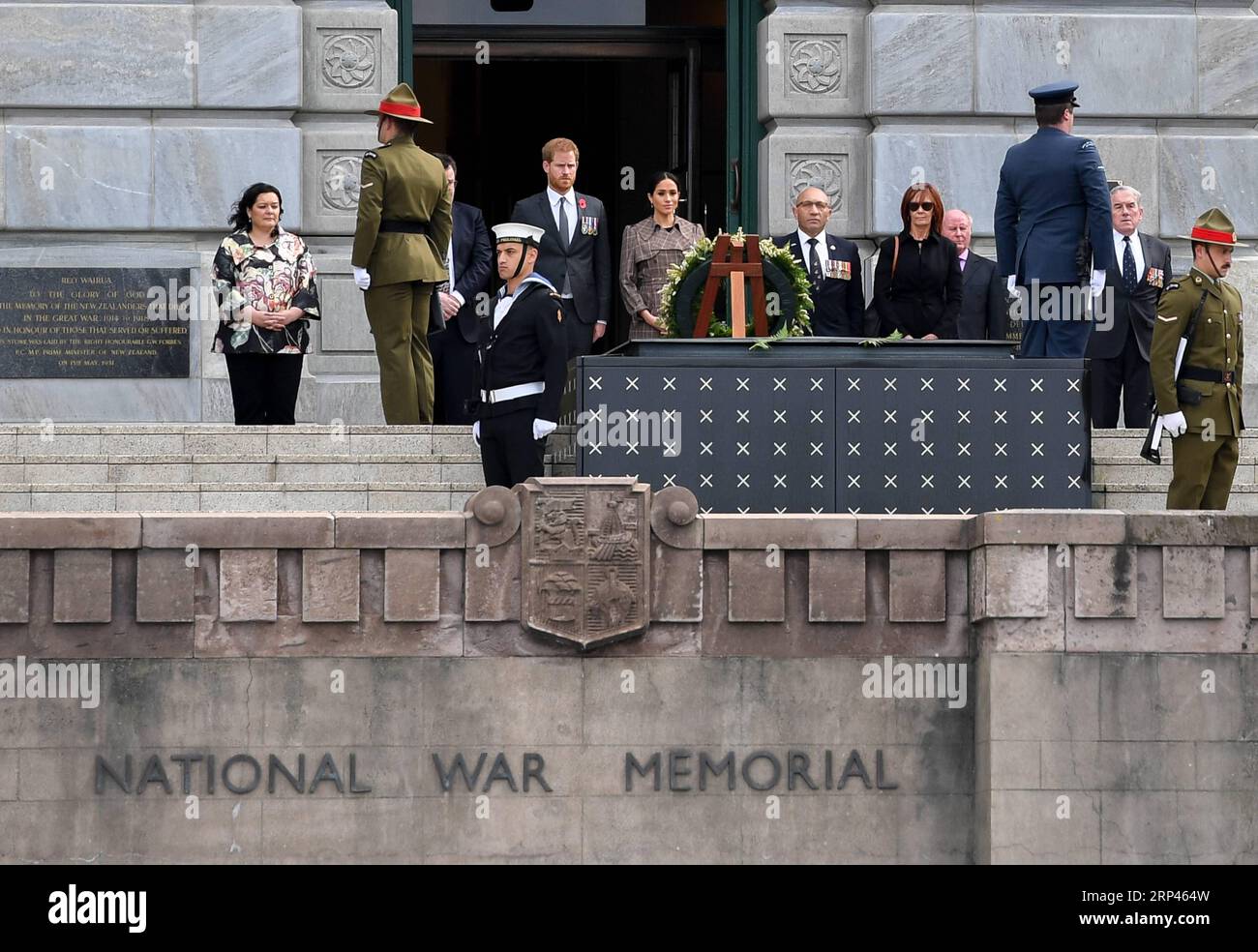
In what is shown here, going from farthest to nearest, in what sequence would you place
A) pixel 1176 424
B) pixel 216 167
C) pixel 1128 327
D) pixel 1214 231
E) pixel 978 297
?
pixel 216 167 < pixel 978 297 < pixel 1128 327 < pixel 1214 231 < pixel 1176 424

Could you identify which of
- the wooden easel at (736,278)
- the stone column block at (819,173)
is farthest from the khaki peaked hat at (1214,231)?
the stone column block at (819,173)

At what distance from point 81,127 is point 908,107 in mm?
6451

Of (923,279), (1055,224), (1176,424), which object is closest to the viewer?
(1176,424)

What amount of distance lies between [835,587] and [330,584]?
8.21 ft

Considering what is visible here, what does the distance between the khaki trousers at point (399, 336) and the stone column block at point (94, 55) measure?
449 cm

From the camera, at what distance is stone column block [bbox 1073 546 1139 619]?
41.3 ft

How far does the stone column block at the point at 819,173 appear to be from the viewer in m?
20.6

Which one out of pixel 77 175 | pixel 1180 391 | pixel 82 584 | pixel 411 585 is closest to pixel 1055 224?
pixel 1180 391

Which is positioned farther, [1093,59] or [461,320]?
[1093,59]

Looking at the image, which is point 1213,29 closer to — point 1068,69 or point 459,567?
point 1068,69

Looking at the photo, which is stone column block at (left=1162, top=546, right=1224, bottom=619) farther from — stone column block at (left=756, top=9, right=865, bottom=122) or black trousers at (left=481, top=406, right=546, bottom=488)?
stone column block at (left=756, top=9, right=865, bottom=122)

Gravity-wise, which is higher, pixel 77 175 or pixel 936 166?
pixel 936 166

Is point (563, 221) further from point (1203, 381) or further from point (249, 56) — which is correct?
point (1203, 381)

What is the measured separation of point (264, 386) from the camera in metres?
16.4
